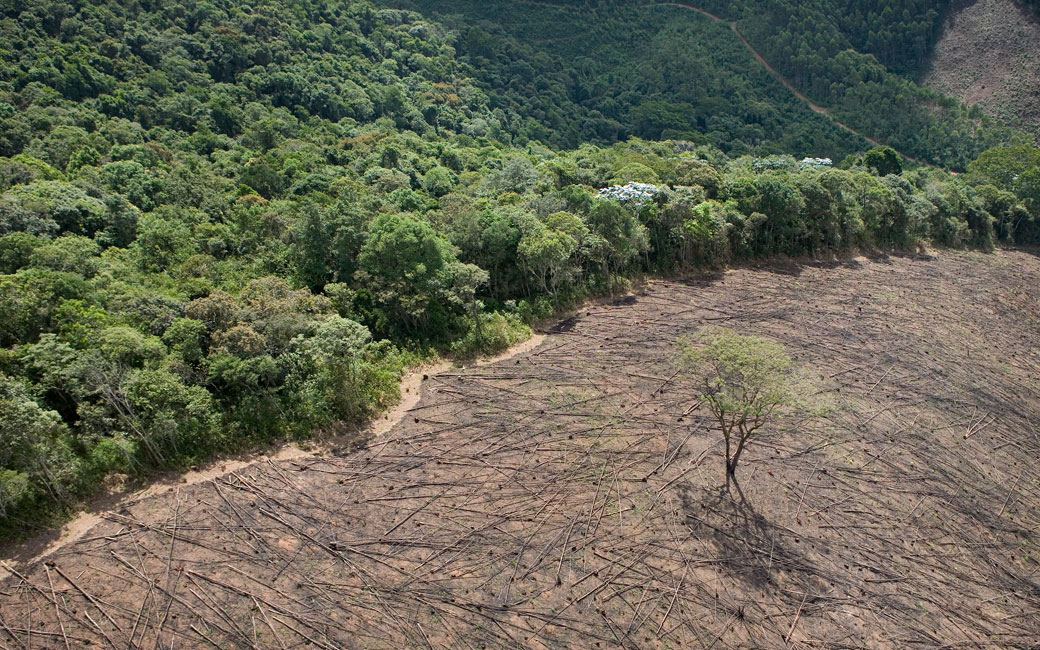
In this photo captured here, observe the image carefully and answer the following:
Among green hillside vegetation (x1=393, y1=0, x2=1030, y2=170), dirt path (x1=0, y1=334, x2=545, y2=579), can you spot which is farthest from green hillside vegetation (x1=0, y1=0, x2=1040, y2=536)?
green hillside vegetation (x1=393, y1=0, x2=1030, y2=170)

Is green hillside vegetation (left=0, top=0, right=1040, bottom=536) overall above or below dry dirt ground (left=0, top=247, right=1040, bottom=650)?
above

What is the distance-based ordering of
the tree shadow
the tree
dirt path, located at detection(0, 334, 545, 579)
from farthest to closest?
the tree → dirt path, located at detection(0, 334, 545, 579) → the tree shadow

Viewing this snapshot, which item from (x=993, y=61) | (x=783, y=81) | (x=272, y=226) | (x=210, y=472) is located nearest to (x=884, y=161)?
(x=783, y=81)

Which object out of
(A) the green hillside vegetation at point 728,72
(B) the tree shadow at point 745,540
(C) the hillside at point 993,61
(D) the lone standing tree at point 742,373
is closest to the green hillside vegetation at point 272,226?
(D) the lone standing tree at point 742,373

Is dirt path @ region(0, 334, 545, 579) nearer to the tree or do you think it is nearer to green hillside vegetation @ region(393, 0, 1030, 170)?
the tree

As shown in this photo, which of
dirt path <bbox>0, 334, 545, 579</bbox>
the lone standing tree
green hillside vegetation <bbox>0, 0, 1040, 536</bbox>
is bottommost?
dirt path <bbox>0, 334, 545, 579</bbox>

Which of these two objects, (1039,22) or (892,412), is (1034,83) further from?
(892,412)

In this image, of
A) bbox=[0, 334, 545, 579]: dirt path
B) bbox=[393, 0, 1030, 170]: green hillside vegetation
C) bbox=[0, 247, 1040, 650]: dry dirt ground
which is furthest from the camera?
bbox=[393, 0, 1030, 170]: green hillside vegetation

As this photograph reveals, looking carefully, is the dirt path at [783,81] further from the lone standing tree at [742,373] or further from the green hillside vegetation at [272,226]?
the lone standing tree at [742,373]
